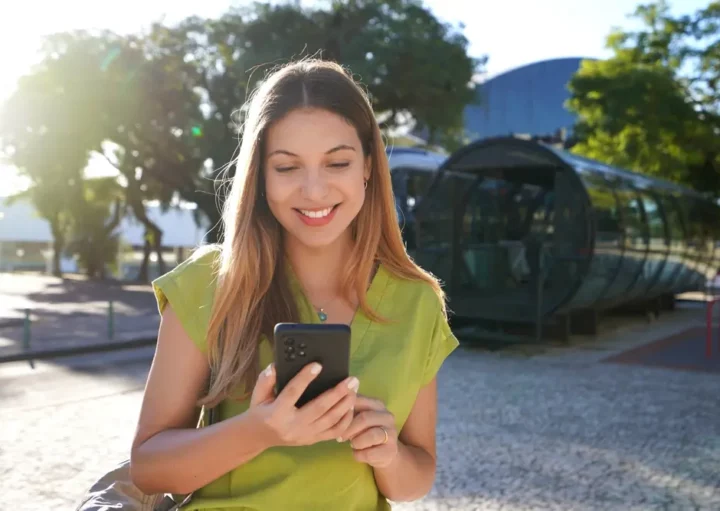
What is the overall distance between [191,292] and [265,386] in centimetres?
42

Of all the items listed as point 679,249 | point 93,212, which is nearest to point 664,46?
point 679,249

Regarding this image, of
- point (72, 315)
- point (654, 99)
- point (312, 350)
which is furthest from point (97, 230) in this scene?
point (312, 350)

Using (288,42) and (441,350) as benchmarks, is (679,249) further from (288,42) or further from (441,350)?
(441,350)

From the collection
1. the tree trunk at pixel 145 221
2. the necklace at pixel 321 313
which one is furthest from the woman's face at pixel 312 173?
the tree trunk at pixel 145 221

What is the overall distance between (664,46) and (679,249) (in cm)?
1148

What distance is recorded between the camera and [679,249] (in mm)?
17312

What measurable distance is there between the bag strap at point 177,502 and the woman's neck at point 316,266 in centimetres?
41

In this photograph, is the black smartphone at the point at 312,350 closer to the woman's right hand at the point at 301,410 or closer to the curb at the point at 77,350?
the woman's right hand at the point at 301,410

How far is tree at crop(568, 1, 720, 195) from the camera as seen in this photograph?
76.9 ft

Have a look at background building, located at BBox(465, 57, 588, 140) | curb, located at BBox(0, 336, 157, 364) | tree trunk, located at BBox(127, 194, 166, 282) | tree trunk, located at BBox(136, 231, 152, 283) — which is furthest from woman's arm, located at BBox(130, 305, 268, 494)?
background building, located at BBox(465, 57, 588, 140)

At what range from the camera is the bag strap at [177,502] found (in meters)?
1.86

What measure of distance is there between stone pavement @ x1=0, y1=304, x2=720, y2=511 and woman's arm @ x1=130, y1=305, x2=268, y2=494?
3.27 meters

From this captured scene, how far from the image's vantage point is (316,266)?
210 centimetres

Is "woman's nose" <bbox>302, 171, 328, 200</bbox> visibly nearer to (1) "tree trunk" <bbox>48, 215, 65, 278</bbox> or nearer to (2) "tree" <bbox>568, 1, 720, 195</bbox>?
(2) "tree" <bbox>568, 1, 720, 195</bbox>
